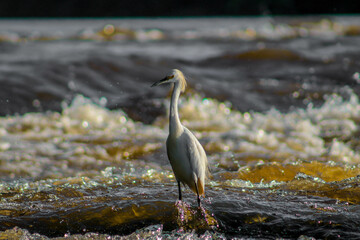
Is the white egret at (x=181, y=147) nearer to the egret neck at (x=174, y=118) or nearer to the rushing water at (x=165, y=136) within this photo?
the egret neck at (x=174, y=118)

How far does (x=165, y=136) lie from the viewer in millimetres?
6152

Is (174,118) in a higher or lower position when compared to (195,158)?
higher

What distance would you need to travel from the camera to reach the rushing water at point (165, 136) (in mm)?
2955

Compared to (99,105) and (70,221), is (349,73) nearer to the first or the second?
(99,105)

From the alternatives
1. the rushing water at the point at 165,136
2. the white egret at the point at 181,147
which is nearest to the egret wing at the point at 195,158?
the white egret at the point at 181,147

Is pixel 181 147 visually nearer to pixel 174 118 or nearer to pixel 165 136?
pixel 174 118

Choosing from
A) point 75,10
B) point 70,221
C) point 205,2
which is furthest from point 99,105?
point 75,10

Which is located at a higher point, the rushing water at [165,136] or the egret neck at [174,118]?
the egret neck at [174,118]

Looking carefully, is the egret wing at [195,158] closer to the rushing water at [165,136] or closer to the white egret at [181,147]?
the white egret at [181,147]

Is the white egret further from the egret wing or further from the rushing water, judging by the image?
the rushing water

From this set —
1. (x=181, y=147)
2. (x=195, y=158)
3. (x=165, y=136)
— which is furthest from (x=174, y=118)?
(x=165, y=136)

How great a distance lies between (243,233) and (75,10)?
47477 millimetres

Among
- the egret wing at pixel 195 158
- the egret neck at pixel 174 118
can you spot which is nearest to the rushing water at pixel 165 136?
the egret wing at pixel 195 158

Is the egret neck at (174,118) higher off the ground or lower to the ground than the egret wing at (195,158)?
higher
